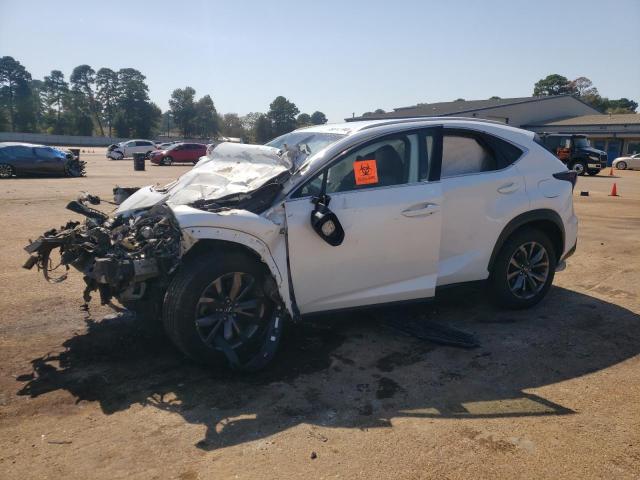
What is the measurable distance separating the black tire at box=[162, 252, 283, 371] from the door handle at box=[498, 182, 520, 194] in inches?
98.9

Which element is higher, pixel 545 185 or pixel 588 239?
pixel 545 185

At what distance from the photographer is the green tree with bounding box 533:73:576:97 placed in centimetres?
9725

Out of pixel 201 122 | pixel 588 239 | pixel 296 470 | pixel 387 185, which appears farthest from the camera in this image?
pixel 201 122

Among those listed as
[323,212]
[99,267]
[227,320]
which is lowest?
[227,320]

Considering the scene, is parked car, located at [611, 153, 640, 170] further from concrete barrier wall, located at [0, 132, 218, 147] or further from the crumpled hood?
concrete barrier wall, located at [0, 132, 218, 147]

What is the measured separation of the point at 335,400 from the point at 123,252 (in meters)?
1.89

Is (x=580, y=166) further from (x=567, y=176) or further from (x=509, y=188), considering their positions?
(x=509, y=188)

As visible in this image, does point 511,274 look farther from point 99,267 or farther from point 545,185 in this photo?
point 99,267

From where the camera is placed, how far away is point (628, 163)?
36.9m

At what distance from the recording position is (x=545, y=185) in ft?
16.7

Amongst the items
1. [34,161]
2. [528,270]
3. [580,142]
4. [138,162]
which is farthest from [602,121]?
[528,270]

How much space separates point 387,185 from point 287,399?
1922 millimetres

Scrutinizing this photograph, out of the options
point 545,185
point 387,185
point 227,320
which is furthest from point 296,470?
point 545,185

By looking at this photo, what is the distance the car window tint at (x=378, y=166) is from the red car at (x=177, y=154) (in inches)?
1272
